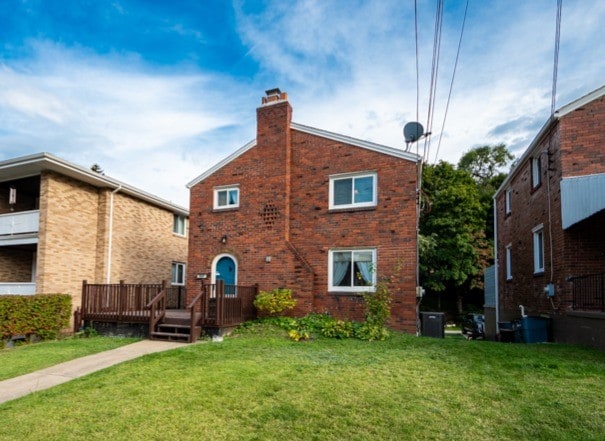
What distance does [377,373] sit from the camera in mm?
6250

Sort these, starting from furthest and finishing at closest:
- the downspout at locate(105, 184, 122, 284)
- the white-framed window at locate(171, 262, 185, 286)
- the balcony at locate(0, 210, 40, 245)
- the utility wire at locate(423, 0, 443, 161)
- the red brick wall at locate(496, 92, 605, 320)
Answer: the white-framed window at locate(171, 262, 185, 286) < the downspout at locate(105, 184, 122, 284) < the balcony at locate(0, 210, 40, 245) < the red brick wall at locate(496, 92, 605, 320) < the utility wire at locate(423, 0, 443, 161)

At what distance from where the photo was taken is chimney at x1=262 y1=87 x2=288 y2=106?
14.0 m

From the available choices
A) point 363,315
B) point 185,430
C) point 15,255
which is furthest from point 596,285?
point 15,255

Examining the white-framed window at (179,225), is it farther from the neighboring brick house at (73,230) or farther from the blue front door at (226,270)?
the blue front door at (226,270)

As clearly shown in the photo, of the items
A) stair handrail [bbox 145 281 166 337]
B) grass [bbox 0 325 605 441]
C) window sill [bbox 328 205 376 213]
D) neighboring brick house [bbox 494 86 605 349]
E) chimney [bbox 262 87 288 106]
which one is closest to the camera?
grass [bbox 0 325 605 441]

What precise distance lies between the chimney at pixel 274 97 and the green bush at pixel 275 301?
6.58 m

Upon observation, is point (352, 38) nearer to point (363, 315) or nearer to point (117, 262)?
point (363, 315)

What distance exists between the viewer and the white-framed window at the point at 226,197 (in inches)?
563

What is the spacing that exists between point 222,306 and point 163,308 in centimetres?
212

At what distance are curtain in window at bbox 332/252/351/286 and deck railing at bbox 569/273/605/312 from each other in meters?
5.85

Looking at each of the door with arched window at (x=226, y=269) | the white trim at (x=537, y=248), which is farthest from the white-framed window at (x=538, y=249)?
the door with arched window at (x=226, y=269)

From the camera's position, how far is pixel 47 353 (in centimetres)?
925

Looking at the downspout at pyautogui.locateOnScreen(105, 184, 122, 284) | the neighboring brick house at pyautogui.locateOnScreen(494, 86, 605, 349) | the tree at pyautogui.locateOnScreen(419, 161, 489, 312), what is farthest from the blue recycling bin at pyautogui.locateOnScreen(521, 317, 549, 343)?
the tree at pyautogui.locateOnScreen(419, 161, 489, 312)

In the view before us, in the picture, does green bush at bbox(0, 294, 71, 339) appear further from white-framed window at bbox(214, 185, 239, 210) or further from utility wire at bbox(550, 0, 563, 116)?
utility wire at bbox(550, 0, 563, 116)
